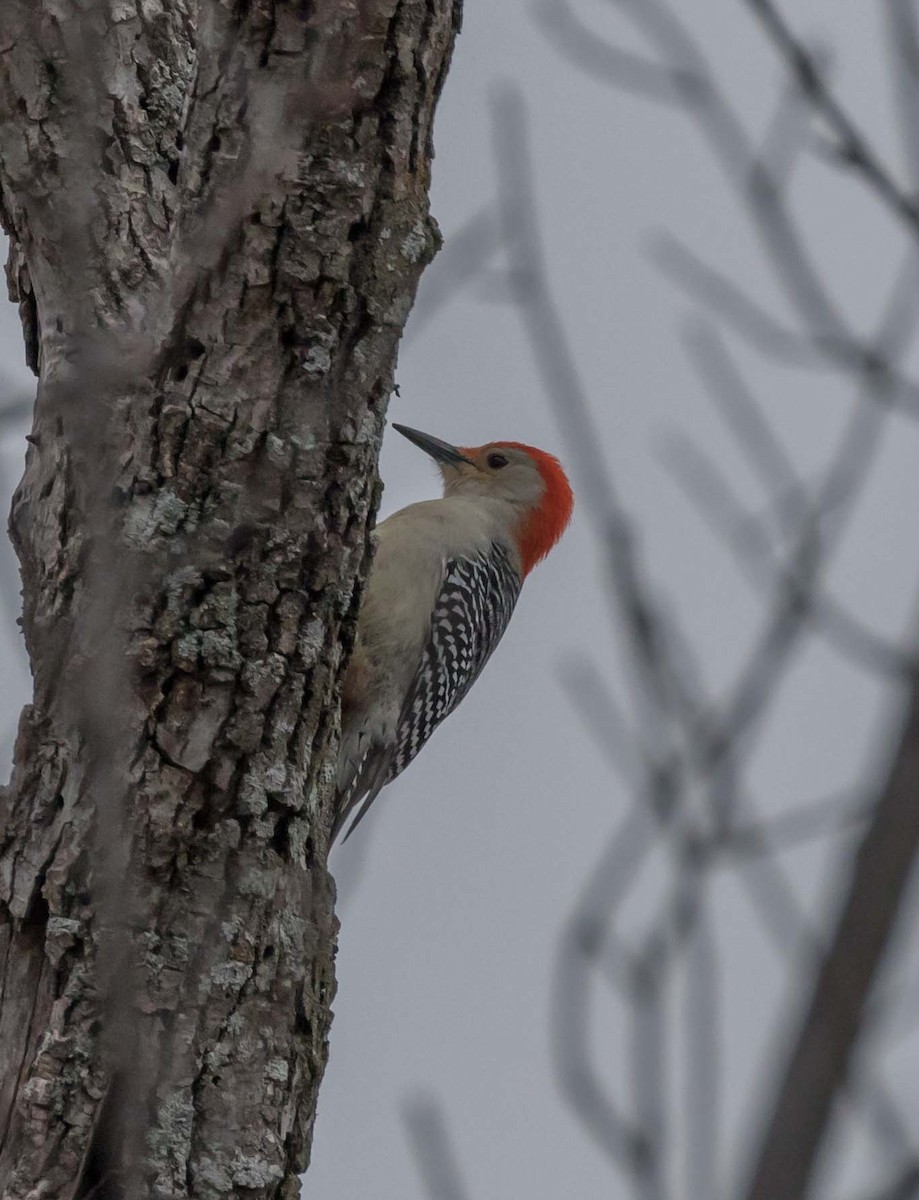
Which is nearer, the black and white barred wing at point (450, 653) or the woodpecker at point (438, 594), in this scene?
A: the woodpecker at point (438, 594)

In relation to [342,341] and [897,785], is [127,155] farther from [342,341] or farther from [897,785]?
[897,785]

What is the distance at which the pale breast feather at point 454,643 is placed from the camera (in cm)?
586

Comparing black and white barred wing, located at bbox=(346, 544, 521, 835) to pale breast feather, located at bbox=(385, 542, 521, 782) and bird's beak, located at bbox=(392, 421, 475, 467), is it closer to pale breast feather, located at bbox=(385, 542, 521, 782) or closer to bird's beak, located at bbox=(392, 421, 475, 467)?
pale breast feather, located at bbox=(385, 542, 521, 782)

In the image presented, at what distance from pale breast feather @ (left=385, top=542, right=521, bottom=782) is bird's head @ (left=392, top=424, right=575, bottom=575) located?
21.1 inches

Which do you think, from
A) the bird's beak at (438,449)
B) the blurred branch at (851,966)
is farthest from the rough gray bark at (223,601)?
the bird's beak at (438,449)

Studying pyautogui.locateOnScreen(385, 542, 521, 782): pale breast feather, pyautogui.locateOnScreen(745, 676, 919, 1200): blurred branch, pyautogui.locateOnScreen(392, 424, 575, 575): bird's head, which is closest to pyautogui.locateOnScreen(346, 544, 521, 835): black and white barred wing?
pyautogui.locateOnScreen(385, 542, 521, 782): pale breast feather

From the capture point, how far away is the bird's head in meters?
7.54

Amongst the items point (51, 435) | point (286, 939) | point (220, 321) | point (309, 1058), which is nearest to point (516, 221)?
point (220, 321)

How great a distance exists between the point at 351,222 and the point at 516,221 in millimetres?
459

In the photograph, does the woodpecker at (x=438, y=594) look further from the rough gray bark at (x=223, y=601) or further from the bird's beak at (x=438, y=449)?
the rough gray bark at (x=223, y=601)

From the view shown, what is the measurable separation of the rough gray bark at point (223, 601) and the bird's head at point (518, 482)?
4.22 meters

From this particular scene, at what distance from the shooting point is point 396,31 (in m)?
3.18

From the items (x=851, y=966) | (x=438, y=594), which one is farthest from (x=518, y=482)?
(x=851, y=966)

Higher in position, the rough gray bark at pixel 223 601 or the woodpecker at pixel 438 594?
the woodpecker at pixel 438 594
